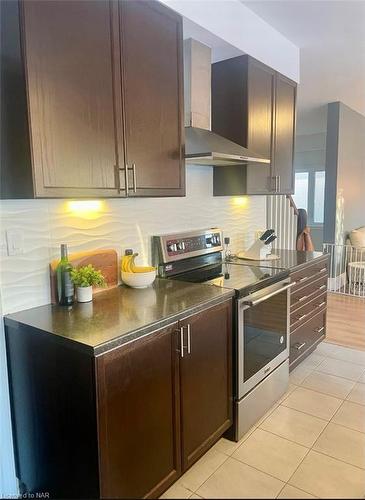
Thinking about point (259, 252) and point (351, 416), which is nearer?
point (351, 416)

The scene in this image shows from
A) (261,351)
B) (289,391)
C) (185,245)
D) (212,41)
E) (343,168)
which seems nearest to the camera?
(261,351)

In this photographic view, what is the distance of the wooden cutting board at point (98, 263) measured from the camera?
6.03 feet

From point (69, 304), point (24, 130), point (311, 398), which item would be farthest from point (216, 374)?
point (24, 130)

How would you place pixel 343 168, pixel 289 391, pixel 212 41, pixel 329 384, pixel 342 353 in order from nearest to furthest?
pixel 212 41
pixel 289 391
pixel 329 384
pixel 342 353
pixel 343 168

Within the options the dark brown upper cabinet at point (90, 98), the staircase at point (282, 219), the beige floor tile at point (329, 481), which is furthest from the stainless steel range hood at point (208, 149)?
the beige floor tile at point (329, 481)

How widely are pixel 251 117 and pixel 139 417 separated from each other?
7.26ft

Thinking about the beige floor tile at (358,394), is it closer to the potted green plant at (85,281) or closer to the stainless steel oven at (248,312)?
the stainless steel oven at (248,312)

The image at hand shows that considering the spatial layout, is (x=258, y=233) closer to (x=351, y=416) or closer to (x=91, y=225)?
(x=351, y=416)

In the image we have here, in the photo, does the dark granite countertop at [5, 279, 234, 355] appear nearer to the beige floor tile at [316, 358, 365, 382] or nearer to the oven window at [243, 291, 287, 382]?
the oven window at [243, 291, 287, 382]

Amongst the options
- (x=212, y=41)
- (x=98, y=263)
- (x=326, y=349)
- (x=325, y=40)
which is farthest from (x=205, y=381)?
(x=325, y=40)

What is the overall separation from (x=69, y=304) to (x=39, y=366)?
13.5 inches

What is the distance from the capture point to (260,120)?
287 centimetres

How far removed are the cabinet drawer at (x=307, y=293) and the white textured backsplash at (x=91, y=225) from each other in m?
0.73

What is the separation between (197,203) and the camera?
9.31 ft
